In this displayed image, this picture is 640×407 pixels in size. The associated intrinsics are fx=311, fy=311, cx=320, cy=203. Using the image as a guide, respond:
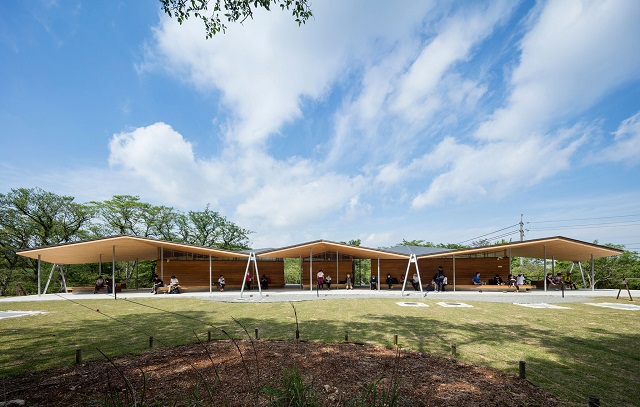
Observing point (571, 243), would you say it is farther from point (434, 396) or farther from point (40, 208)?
point (40, 208)

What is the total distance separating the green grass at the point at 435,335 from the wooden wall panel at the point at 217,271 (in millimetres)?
10052

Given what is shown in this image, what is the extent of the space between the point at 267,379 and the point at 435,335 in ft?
14.4

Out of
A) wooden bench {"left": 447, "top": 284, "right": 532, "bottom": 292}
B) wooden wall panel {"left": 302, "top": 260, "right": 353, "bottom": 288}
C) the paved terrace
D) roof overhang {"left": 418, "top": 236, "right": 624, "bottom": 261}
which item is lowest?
wooden bench {"left": 447, "top": 284, "right": 532, "bottom": 292}

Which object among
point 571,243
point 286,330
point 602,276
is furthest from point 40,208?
point 602,276

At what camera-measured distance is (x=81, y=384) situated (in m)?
3.97

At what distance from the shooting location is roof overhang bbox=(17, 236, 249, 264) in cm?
1647

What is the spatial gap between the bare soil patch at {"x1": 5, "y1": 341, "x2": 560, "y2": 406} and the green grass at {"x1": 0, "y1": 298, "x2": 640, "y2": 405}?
535 mm

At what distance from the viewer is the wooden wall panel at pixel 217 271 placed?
21.1 meters

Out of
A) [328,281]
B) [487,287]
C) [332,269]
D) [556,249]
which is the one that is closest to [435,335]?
[328,281]

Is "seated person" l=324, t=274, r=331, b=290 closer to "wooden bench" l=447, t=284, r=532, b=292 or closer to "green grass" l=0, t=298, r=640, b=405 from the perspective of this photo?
"wooden bench" l=447, t=284, r=532, b=292

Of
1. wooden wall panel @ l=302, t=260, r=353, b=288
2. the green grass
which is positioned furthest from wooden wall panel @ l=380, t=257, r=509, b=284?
the green grass

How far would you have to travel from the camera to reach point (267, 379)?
3855mm

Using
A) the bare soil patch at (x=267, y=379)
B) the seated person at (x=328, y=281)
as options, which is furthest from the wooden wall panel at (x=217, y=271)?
the bare soil patch at (x=267, y=379)

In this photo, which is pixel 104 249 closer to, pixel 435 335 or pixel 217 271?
pixel 217 271
